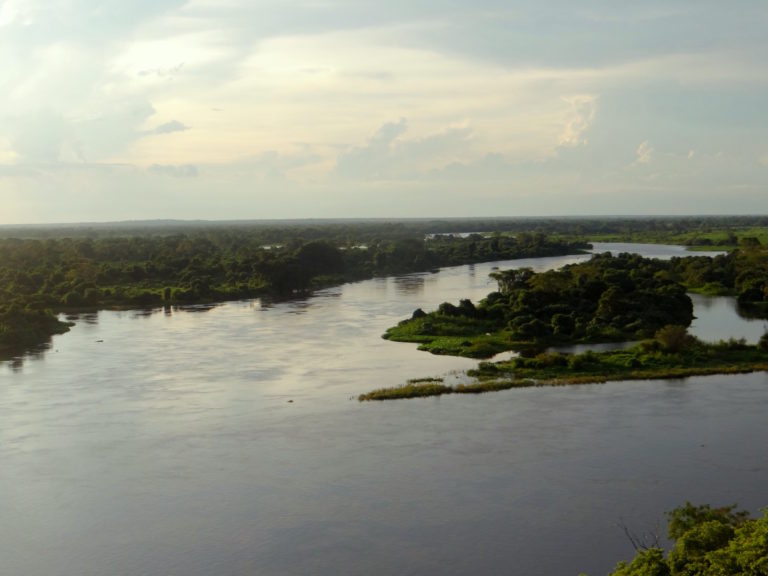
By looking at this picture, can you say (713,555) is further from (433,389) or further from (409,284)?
(409,284)

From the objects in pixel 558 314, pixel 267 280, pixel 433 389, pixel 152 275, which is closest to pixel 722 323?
pixel 558 314

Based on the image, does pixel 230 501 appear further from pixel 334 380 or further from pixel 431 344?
pixel 431 344

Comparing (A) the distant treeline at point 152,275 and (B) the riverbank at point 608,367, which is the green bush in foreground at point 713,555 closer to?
(B) the riverbank at point 608,367

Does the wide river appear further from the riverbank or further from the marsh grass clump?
the riverbank

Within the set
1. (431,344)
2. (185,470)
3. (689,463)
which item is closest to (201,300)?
(431,344)

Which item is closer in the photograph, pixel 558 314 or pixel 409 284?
pixel 558 314

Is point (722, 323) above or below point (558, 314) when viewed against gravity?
below

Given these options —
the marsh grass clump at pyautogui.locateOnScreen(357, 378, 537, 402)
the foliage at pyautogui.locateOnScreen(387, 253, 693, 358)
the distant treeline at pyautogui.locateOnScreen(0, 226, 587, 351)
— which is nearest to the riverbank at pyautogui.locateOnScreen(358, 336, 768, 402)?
the marsh grass clump at pyautogui.locateOnScreen(357, 378, 537, 402)
